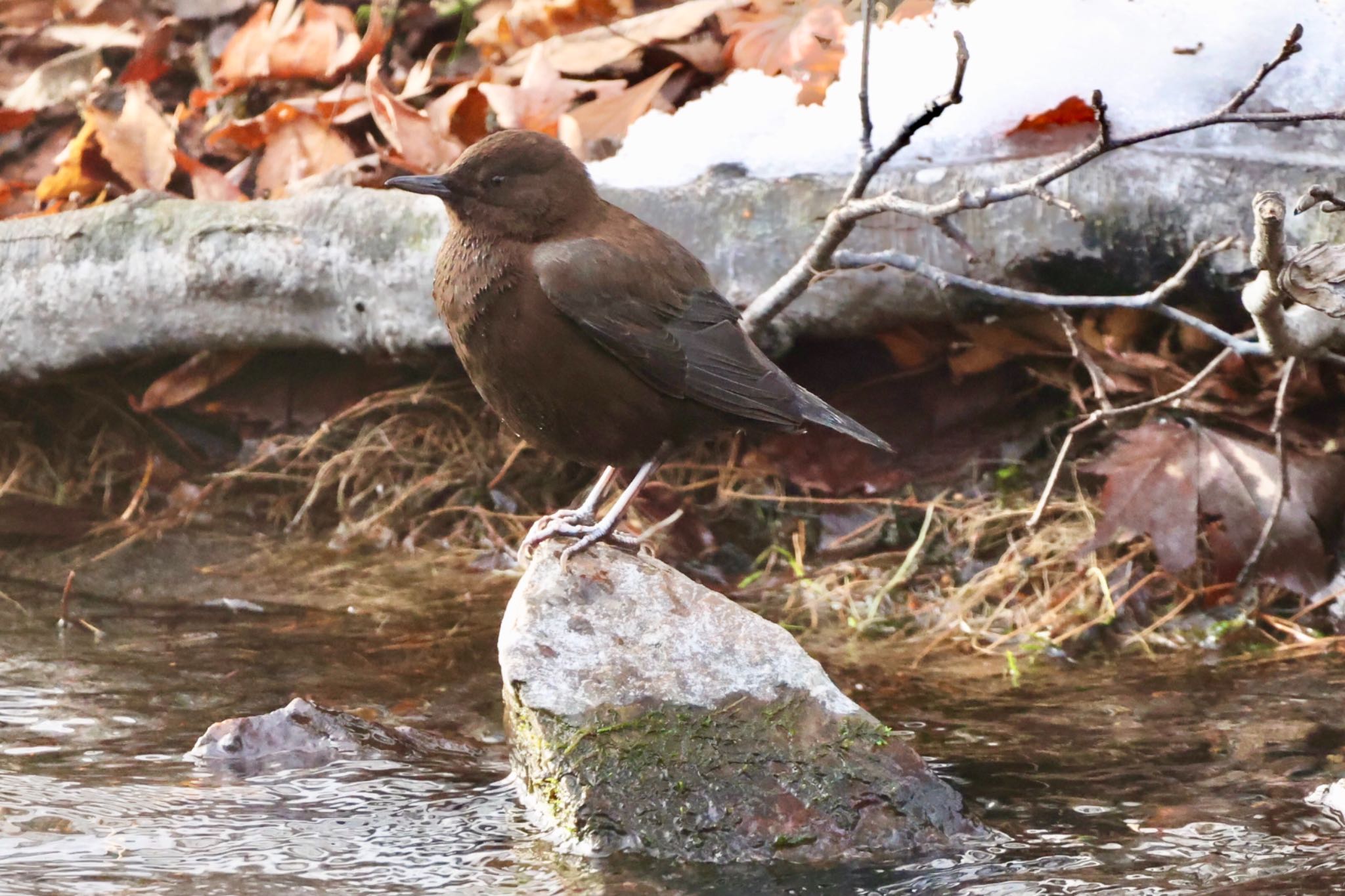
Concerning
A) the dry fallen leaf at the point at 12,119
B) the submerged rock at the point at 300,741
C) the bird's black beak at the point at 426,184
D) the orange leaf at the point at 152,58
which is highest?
the bird's black beak at the point at 426,184

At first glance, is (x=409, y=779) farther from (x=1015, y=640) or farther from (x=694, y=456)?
(x=694, y=456)

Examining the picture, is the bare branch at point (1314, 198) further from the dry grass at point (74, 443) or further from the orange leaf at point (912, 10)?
the dry grass at point (74, 443)

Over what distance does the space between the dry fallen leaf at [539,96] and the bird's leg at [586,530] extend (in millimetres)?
1905

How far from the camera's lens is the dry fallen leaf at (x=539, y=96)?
4812 mm

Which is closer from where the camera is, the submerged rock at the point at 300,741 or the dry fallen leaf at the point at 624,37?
the submerged rock at the point at 300,741

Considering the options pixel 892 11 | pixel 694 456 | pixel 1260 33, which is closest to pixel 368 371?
pixel 694 456

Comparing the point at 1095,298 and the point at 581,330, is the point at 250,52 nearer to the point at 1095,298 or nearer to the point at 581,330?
the point at 581,330

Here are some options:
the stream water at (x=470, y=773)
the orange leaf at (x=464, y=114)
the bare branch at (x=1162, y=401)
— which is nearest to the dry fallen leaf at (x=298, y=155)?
the orange leaf at (x=464, y=114)

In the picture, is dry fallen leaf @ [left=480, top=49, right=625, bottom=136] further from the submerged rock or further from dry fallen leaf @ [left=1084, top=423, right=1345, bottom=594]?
the submerged rock

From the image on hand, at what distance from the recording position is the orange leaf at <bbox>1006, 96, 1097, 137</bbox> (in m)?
4.08

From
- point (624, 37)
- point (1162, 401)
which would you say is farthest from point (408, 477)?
point (1162, 401)

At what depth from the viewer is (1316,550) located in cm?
379

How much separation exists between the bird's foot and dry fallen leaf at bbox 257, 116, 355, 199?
2.26 meters

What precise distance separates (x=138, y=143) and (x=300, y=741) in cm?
282
